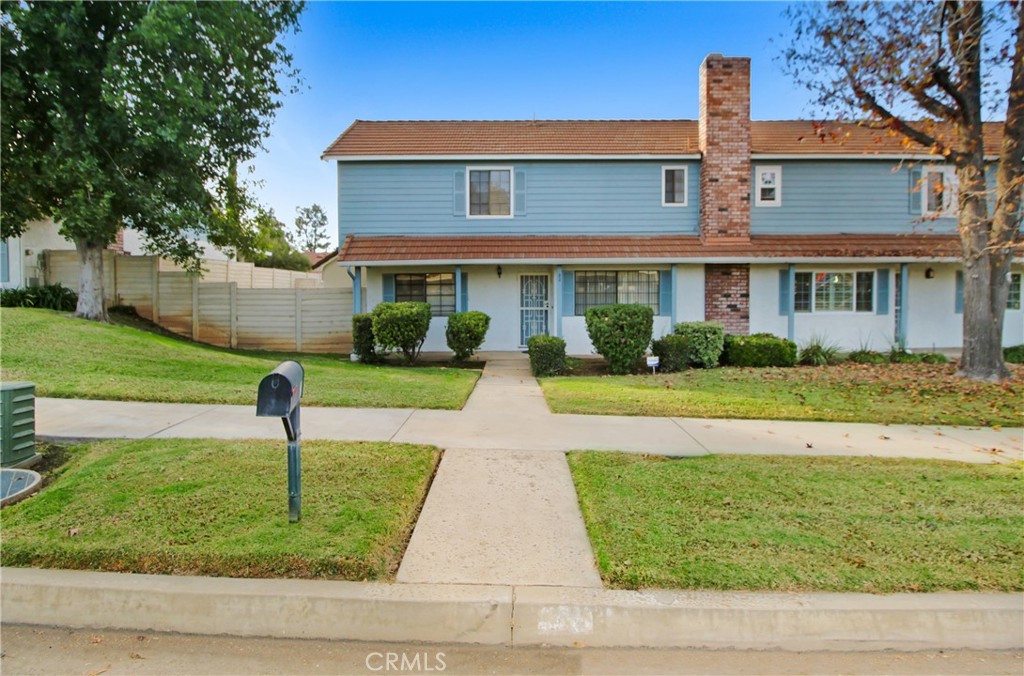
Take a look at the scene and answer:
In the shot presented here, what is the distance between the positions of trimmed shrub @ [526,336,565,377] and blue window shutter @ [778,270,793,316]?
7.35m

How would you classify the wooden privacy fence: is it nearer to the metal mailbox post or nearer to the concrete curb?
the metal mailbox post

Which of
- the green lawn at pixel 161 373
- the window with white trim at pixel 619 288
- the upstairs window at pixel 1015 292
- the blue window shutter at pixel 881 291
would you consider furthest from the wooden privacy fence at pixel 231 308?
the upstairs window at pixel 1015 292

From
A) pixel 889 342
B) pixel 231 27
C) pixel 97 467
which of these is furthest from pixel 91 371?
pixel 889 342

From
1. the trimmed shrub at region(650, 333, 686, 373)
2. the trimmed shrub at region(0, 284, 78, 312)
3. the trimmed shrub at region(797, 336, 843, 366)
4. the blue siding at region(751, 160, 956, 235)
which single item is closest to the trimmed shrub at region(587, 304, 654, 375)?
the trimmed shrub at region(650, 333, 686, 373)

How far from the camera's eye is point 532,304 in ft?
53.5

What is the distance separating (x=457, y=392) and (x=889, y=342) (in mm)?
13176

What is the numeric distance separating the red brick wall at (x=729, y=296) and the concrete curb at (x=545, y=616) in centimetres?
1296

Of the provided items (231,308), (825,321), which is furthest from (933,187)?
(231,308)

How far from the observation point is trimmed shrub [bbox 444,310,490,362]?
44.2 feet

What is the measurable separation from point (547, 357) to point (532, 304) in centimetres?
431

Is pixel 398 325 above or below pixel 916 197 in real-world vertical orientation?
below

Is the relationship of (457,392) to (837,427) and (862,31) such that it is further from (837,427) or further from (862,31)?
(862,31)

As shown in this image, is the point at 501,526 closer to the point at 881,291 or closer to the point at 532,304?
the point at 532,304

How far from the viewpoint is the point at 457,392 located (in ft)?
30.6
